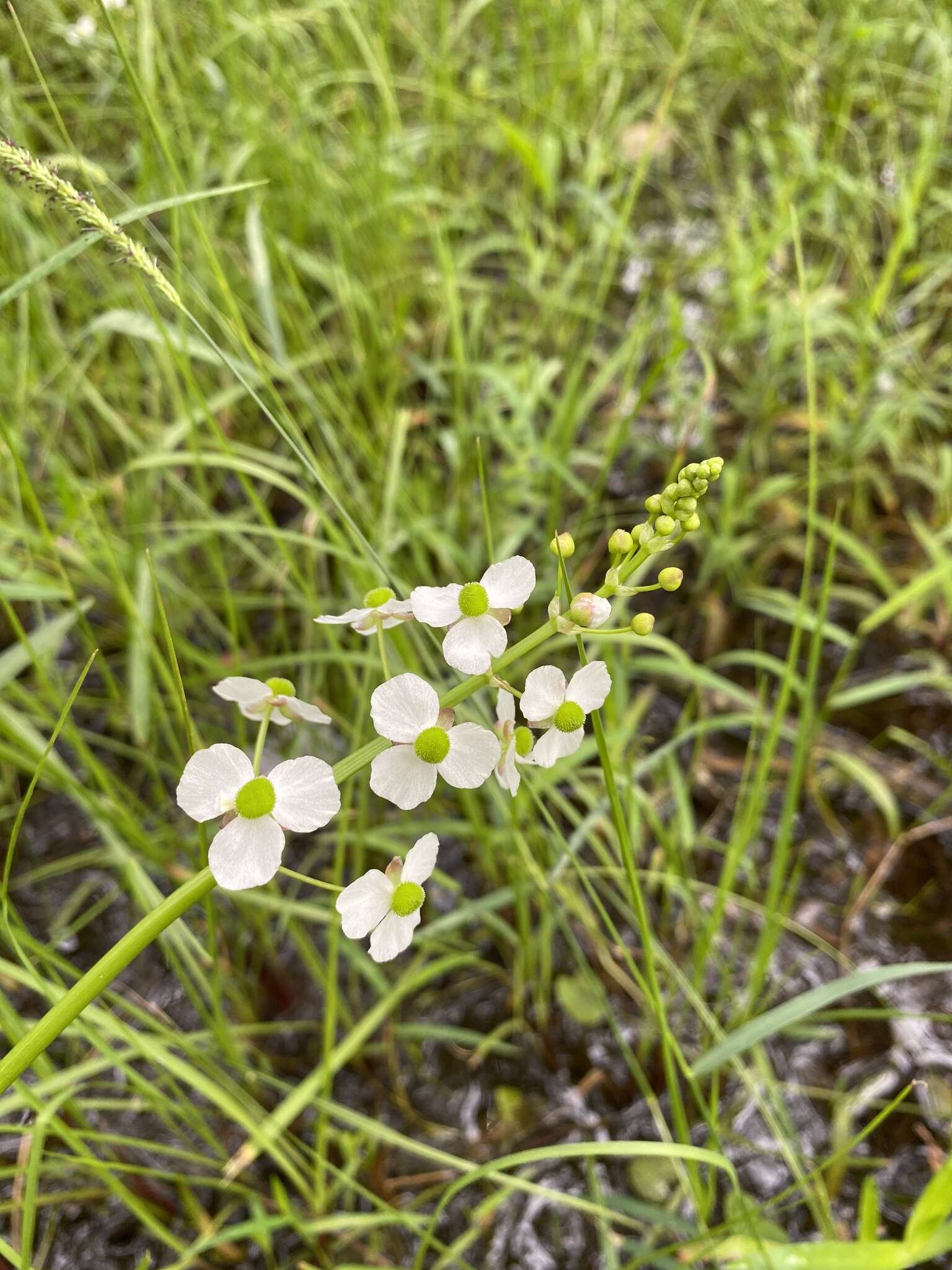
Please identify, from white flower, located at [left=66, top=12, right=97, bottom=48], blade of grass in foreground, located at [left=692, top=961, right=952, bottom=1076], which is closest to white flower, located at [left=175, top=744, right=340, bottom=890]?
blade of grass in foreground, located at [left=692, top=961, right=952, bottom=1076]

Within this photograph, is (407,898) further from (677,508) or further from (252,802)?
(677,508)

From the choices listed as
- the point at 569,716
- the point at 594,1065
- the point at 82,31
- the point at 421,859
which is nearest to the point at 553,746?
the point at 569,716

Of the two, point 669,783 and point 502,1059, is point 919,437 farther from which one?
point 502,1059

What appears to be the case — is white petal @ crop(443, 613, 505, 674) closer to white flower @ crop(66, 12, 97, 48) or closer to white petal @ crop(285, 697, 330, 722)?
white petal @ crop(285, 697, 330, 722)

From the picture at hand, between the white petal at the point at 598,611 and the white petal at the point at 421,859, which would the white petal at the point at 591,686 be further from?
the white petal at the point at 421,859

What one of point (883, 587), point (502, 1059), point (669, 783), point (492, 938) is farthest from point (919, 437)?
point (502, 1059)

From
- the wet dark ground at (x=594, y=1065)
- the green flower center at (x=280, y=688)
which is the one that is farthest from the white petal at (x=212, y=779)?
the wet dark ground at (x=594, y=1065)
